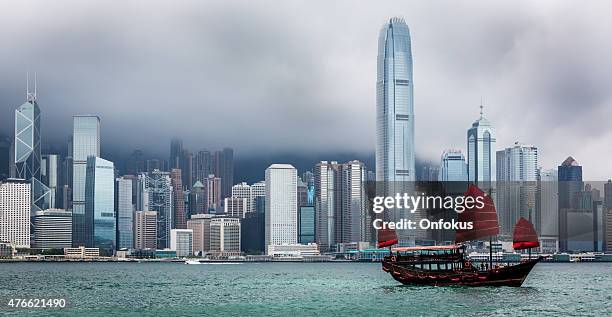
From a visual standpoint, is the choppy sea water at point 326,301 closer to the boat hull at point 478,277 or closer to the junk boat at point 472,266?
the boat hull at point 478,277

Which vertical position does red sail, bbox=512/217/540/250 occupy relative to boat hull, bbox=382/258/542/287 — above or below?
above

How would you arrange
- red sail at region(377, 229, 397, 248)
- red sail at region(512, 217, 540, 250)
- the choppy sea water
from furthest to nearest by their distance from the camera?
red sail at region(377, 229, 397, 248) → red sail at region(512, 217, 540, 250) → the choppy sea water

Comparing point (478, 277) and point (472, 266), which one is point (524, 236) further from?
point (478, 277)

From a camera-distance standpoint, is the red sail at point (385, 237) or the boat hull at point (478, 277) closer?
the boat hull at point (478, 277)

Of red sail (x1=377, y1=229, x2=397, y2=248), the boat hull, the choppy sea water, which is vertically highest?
red sail (x1=377, y1=229, x2=397, y2=248)

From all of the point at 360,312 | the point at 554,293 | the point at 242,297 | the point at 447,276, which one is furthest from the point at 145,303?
the point at 554,293

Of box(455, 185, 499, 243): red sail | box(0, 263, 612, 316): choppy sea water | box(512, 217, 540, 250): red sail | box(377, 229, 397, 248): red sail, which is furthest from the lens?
box(377, 229, 397, 248): red sail

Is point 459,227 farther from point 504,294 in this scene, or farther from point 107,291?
point 107,291

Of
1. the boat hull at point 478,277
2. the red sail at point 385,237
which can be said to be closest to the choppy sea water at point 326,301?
the boat hull at point 478,277

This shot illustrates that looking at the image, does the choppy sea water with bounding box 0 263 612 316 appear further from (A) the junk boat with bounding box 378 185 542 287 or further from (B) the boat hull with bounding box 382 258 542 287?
(A) the junk boat with bounding box 378 185 542 287

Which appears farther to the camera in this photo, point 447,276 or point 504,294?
point 447,276

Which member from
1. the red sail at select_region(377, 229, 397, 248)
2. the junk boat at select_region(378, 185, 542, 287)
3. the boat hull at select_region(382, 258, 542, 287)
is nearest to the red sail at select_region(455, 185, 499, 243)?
the junk boat at select_region(378, 185, 542, 287)
